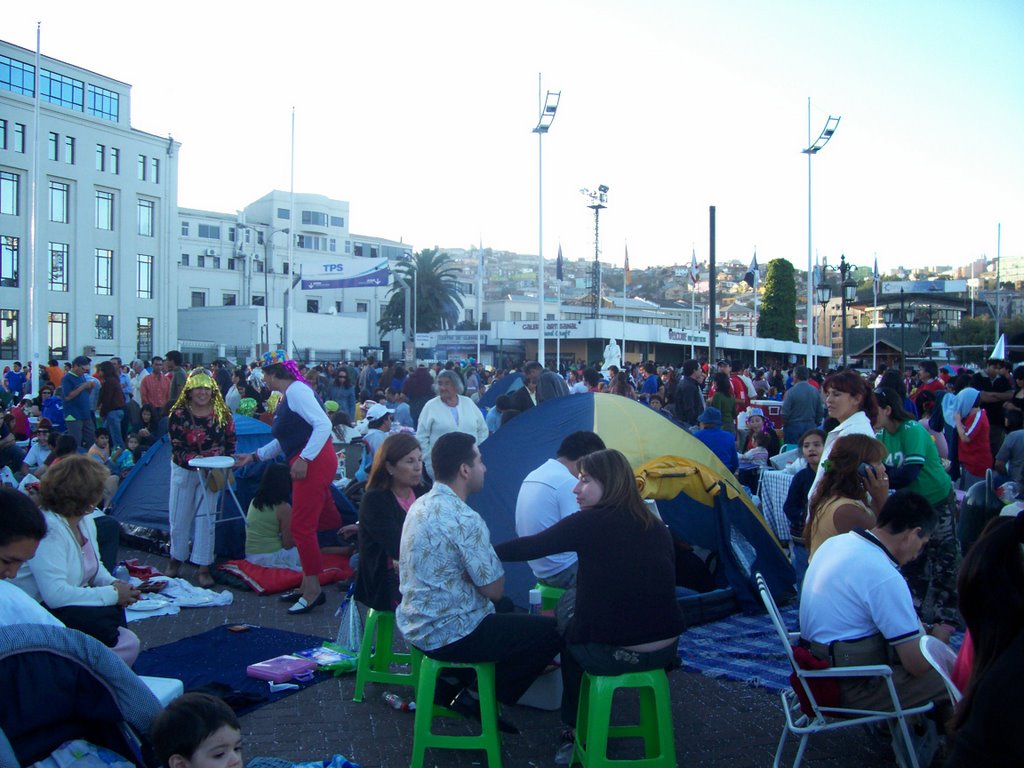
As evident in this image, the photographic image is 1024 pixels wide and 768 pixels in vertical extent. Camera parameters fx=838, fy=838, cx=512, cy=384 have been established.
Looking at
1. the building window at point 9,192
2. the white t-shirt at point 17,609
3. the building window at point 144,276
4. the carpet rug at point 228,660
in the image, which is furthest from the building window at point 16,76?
the white t-shirt at point 17,609

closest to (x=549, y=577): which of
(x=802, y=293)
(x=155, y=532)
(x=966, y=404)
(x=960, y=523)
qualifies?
(x=960, y=523)

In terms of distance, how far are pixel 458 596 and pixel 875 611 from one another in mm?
1794

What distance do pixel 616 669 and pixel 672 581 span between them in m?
0.45

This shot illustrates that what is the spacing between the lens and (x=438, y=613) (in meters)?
3.84

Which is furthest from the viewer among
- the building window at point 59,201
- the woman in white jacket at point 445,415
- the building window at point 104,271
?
the building window at point 104,271

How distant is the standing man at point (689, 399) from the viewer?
1220 cm

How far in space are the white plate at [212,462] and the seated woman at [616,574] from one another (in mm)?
3834

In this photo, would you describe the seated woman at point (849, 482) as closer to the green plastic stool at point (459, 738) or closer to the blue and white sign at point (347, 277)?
the green plastic stool at point (459, 738)

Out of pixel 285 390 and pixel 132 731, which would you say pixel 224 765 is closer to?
pixel 132 731

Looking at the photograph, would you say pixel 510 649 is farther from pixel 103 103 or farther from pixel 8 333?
pixel 103 103

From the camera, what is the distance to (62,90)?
36.7m

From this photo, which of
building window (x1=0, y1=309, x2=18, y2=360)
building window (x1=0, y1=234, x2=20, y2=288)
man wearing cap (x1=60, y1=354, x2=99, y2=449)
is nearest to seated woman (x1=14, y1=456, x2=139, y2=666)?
man wearing cap (x1=60, y1=354, x2=99, y2=449)

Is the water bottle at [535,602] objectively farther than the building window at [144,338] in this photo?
No

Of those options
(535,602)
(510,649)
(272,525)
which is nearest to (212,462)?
(272,525)
